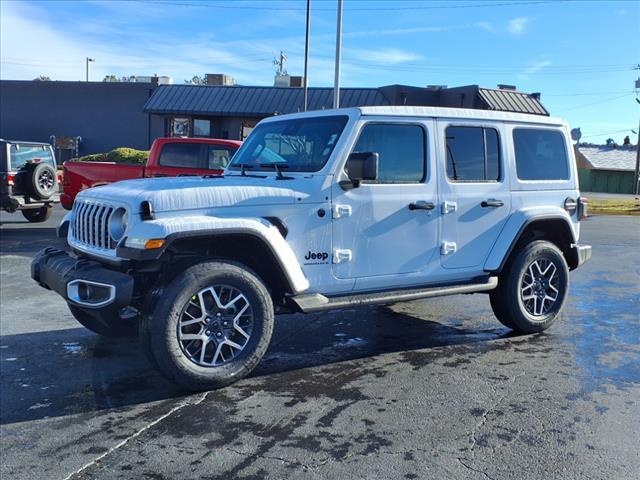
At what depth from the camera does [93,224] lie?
4.66 m

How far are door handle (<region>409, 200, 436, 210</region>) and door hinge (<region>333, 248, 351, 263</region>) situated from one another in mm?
705

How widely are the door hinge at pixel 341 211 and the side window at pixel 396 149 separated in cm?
39

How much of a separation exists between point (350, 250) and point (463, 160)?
1468 mm

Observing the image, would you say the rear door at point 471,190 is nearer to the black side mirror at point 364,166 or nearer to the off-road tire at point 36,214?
the black side mirror at point 364,166

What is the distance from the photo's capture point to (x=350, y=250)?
4949 mm

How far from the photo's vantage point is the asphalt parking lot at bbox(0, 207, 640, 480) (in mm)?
3441

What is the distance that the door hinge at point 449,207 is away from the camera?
5.40 metres

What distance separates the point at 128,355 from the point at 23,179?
10.6 meters

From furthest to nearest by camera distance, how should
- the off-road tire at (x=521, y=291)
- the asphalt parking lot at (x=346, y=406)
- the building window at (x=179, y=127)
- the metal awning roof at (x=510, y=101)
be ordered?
the building window at (x=179, y=127) → the metal awning roof at (x=510, y=101) → the off-road tire at (x=521, y=291) → the asphalt parking lot at (x=346, y=406)

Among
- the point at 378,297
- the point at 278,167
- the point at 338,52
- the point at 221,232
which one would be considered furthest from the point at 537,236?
the point at 338,52

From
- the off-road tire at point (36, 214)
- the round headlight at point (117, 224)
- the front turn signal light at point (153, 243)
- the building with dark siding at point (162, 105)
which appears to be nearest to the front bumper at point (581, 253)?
the front turn signal light at point (153, 243)

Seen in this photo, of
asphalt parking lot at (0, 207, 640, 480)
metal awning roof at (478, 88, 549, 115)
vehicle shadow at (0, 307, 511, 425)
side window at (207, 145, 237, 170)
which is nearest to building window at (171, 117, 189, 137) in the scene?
metal awning roof at (478, 88, 549, 115)

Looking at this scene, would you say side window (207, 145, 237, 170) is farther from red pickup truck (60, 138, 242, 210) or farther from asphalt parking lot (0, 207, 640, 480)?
asphalt parking lot (0, 207, 640, 480)

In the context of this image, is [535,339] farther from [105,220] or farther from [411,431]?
[105,220]
